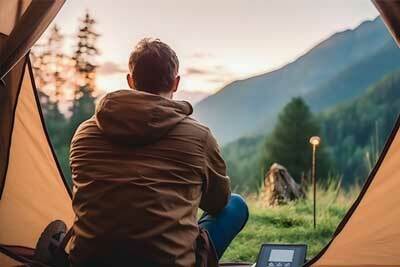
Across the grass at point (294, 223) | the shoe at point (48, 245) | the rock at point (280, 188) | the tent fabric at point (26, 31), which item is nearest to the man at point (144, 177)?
the shoe at point (48, 245)

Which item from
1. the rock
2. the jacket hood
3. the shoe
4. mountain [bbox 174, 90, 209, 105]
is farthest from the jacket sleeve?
mountain [bbox 174, 90, 209, 105]

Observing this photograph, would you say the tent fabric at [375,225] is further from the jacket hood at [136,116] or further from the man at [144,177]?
the jacket hood at [136,116]

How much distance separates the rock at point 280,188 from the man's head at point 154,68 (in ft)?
6.15

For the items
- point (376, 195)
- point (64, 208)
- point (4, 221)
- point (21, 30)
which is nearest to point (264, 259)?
point (376, 195)

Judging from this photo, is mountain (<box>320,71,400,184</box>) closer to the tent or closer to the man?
the tent

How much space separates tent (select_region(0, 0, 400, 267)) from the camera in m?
2.26

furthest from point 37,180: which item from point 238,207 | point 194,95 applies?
point 194,95

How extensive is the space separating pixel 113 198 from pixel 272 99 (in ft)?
7.23

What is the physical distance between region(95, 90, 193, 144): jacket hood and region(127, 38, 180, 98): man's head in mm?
83

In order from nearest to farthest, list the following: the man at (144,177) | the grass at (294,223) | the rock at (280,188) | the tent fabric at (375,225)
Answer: the man at (144,177) < the tent fabric at (375,225) < the grass at (294,223) < the rock at (280,188)

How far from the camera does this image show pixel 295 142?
3545 millimetres

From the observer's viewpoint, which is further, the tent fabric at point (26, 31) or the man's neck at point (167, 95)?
the tent fabric at point (26, 31)

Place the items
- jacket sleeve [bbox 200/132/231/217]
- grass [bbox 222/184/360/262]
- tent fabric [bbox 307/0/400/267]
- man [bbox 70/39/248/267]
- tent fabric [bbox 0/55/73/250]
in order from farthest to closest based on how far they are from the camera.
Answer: grass [bbox 222/184/360/262] → tent fabric [bbox 0/55/73/250] → tent fabric [bbox 307/0/400/267] → jacket sleeve [bbox 200/132/231/217] → man [bbox 70/39/248/267]

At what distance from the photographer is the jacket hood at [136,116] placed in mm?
1604
